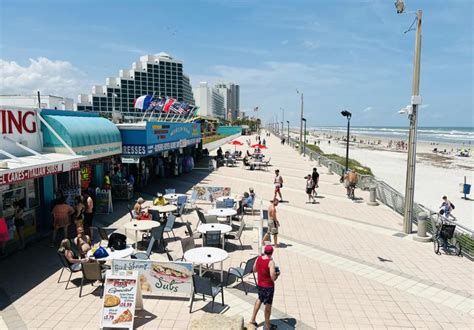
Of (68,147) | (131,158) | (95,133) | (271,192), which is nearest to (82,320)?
(68,147)

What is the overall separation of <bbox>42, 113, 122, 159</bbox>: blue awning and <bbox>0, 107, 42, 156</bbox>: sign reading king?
1.06 ft

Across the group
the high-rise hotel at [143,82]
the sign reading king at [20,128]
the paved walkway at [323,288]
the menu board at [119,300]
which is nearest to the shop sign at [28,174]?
the sign reading king at [20,128]

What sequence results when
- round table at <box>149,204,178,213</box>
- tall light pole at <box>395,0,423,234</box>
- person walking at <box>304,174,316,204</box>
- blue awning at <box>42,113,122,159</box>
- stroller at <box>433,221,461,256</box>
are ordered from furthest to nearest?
person walking at <box>304,174,316,204</box> → round table at <box>149,204,178,213</box> → tall light pole at <box>395,0,423,234</box> → blue awning at <box>42,113,122,159</box> → stroller at <box>433,221,461,256</box>

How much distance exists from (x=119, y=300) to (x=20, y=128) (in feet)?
22.8

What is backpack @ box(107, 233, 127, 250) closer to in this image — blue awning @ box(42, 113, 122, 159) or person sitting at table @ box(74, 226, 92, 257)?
person sitting at table @ box(74, 226, 92, 257)

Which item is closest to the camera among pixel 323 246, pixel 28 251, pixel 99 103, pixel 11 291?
pixel 11 291

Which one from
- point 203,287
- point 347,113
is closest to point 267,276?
point 203,287

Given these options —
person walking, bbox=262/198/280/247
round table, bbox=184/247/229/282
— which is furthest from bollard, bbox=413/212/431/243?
round table, bbox=184/247/229/282

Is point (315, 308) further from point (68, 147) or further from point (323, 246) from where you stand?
point (68, 147)

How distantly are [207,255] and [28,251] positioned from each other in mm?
5552

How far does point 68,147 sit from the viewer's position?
1181cm

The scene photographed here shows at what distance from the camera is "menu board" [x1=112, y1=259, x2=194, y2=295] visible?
7.28 meters

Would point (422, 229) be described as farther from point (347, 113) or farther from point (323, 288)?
point (347, 113)

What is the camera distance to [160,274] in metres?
7.45
